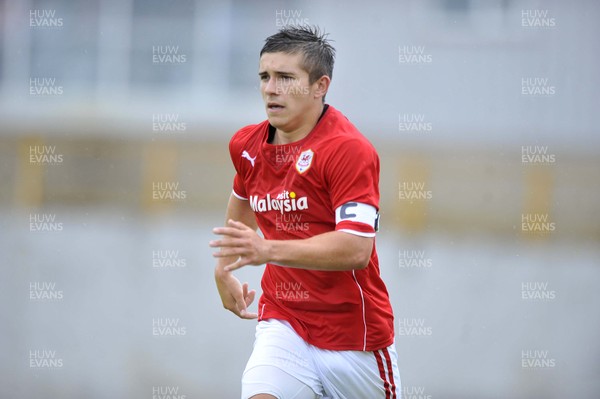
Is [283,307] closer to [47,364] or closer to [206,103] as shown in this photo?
[47,364]

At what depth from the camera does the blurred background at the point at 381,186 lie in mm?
5477

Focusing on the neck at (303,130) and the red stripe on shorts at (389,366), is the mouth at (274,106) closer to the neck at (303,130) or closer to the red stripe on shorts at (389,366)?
the neck at (303,130)

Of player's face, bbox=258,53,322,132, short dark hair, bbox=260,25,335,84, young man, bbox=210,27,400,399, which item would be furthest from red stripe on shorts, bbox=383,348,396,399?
short dark hair, bbox=260,25,335,84

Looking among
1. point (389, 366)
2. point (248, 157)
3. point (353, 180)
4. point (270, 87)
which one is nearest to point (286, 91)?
point (270, 87)

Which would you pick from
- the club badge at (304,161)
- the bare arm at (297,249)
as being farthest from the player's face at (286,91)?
the bare arm at (297,249)

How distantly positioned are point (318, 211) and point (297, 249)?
31 cm

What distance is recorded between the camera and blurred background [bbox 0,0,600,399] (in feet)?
18.0

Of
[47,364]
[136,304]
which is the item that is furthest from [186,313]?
[47,364]

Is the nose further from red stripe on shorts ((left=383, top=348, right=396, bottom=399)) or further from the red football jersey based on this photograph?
red stripe on shorts ((left=383, top=348, right=396, bottom=399))

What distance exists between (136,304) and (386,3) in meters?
2.78

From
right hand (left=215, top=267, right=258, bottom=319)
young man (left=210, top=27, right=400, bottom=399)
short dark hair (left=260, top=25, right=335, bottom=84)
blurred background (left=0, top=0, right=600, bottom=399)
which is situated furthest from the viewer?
blurred background (left=0, top=0, right=600, bottom=399)

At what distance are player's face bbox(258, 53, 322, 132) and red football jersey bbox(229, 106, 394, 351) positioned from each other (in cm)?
7

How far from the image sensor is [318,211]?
2.74 m

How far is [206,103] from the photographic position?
625 centimetres
